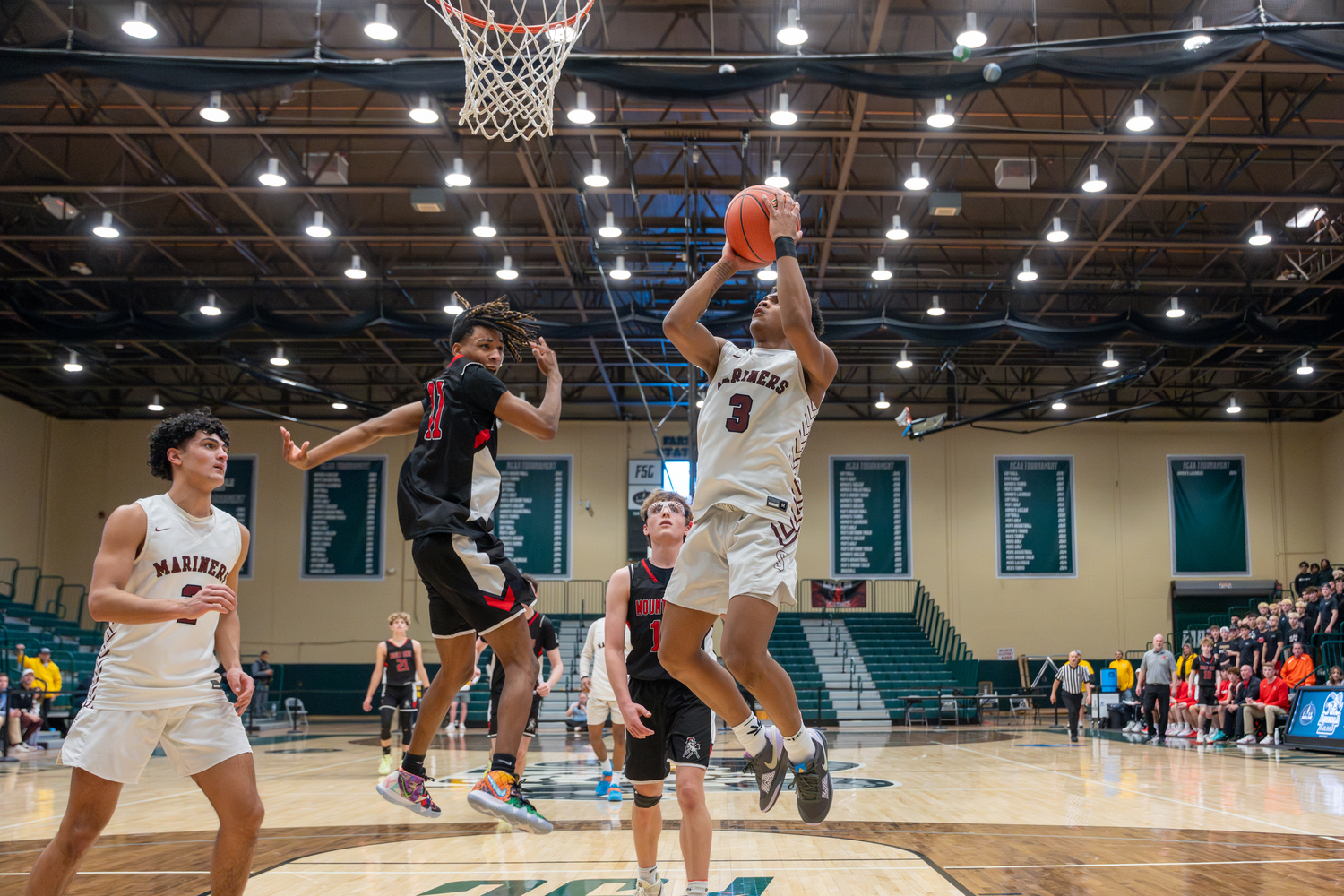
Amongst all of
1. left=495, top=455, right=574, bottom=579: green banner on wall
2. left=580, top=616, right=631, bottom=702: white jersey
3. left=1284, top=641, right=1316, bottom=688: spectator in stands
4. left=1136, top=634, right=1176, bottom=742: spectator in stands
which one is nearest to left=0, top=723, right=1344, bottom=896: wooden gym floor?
left=580, top=616, right=631, bottom=702: white jersey

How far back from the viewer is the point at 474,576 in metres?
4.31

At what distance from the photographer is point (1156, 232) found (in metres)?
19.1

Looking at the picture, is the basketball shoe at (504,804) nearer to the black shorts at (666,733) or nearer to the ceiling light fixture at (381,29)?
the black shorts at (666,733)

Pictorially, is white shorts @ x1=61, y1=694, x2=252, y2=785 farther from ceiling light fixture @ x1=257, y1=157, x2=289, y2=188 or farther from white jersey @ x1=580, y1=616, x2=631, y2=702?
ceiling light fixture @ x1=257, y1=157, x2=289, y2=188

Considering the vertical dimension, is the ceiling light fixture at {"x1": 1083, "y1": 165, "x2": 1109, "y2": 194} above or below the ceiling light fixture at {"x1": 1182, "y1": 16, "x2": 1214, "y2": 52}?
above

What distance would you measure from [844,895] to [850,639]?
22.5m

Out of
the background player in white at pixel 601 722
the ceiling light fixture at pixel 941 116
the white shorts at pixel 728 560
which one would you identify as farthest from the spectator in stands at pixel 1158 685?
the white shorts at pixel 728 560

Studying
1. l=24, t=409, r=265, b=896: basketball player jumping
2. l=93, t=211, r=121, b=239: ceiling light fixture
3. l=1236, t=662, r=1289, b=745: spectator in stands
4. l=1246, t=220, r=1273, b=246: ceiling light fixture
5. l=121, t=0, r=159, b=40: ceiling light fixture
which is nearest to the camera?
l=24, t=409, r=265, b=896: basketball player jumping

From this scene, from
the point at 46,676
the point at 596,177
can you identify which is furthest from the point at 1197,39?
the point at 46,676

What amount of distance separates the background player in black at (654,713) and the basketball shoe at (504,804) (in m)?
0.86

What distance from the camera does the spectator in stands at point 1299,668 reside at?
54.3 ft

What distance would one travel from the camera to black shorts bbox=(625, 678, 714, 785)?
528cm

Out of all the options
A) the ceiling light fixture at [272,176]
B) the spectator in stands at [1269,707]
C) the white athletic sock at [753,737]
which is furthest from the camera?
the spectator in stands at [1269,707]

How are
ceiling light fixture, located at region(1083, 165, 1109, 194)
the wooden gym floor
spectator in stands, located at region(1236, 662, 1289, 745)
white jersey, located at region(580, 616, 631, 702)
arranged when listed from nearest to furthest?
the wooden gym floor, white jersey, located at region(580, 616, 631, 702), ceiling light fixture, located at region(1083, 165, 1109, 194), spectator in stands, located at region(1236, 662, 1289, 745)
